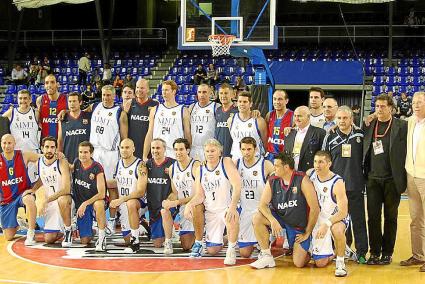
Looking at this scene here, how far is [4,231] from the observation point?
7938 millimetres

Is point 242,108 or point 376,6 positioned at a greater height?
point 376,6

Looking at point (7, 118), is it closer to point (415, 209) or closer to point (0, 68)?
point (415, 209)

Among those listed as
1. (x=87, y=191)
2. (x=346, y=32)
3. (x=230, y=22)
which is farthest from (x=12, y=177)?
(x=346, y=32)

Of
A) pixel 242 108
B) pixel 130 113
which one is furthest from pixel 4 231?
pixel 242 108

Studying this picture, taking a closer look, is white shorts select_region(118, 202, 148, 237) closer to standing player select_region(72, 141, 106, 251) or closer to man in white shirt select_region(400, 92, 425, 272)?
standing player select_region(72, 141, 106, 251)

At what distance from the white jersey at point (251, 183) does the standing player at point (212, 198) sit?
0.15 metres

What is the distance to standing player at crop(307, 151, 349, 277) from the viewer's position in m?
6.23

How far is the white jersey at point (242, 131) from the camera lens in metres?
7.39

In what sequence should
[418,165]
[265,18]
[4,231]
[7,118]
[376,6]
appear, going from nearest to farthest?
[418,165], [4,231], [7,118], [265,18], [376,6]

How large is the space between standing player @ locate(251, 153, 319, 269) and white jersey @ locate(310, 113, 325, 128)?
118cm

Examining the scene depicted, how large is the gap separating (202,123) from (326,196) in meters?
2.05

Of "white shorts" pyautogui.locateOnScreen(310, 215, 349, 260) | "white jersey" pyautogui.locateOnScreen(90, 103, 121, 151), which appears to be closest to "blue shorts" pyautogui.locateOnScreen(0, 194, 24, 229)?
"white jersey" pyautogui.locateOnScreen(90, 103, 121, 151)

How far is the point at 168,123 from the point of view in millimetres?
7824

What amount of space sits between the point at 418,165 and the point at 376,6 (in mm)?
17497
